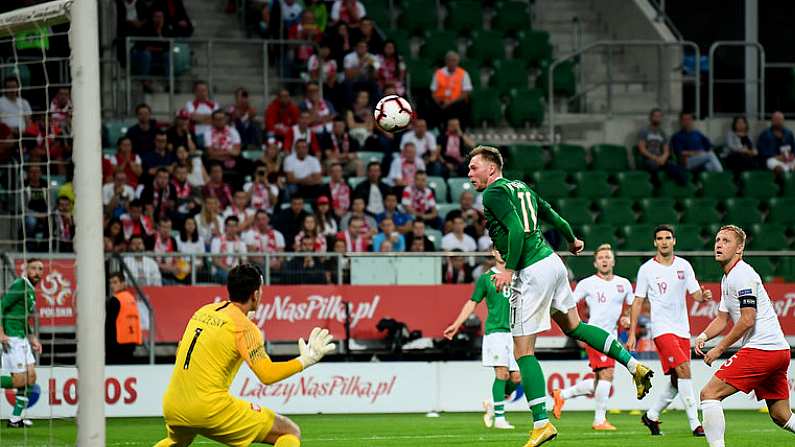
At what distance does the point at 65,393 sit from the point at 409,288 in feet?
16.5

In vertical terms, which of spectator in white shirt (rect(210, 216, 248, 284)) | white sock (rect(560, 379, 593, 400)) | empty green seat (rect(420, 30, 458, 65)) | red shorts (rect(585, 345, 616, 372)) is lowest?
white sock (rect(560, 379, 593, 400))

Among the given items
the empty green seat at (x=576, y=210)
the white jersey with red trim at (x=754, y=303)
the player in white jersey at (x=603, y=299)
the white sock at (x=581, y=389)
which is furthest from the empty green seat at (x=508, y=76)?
the white jersey with red trim at (x=754, y=303)

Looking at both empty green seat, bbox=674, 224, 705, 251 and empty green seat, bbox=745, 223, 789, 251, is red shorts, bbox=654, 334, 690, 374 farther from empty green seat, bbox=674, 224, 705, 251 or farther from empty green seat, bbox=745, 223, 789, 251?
empty green seat, bbox=745, 223, 789, 251

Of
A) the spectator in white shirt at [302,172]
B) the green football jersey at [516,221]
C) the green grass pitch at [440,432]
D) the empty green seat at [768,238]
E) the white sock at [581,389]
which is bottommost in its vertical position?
the green grass pitch at [440,432]

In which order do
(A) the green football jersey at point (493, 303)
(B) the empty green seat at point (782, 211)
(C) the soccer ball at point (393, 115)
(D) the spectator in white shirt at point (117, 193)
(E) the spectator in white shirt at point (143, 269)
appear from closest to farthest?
(C) the soccer ball at point (393, 115) → (A) the green football jersey at point (493, 303) → (E) the spectator in white shirt at point (143, 269) → (D) the spectator in white shirt at point (117, 193) → (B) the empty green seat at point (782, 211)

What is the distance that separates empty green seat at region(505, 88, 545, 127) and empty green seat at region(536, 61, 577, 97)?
0.85 m

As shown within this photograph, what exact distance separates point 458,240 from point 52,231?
5726mm

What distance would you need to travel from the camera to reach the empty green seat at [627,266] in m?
18.4

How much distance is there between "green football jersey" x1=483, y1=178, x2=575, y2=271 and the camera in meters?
9.75

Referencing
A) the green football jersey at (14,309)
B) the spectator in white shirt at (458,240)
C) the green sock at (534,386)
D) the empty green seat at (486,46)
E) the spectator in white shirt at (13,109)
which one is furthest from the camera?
the empty green seat at (486,46)

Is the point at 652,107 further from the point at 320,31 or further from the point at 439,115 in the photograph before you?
the point at 320,31

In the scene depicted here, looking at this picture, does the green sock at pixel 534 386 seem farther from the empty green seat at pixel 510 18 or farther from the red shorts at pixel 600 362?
the empty green seat at pixel 510 18

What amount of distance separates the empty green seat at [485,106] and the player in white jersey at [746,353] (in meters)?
13.3

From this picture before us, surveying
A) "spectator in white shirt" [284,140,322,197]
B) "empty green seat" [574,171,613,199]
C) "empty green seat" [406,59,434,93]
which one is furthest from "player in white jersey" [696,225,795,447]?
"empty green seat" [406,59,434,93]
